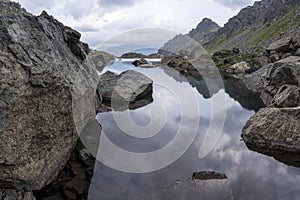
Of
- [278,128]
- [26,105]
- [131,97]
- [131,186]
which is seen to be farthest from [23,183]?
[131,97]

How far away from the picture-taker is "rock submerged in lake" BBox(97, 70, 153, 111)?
35.4 m

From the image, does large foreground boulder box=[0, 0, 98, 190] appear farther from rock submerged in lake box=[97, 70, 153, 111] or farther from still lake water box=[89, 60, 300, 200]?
rock submerged in lake box=[97, 70, 153, 111]

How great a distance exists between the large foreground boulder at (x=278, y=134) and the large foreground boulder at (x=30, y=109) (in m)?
13.1

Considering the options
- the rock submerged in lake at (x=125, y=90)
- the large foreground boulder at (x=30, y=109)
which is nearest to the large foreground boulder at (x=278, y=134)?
the large foreground boulder at (x=30, y=109)

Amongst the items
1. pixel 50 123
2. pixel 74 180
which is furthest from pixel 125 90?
pixel 50 123

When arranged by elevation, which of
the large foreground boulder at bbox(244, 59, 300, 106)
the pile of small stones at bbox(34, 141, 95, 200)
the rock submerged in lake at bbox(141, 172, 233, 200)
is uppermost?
the large foreground boulder at bbox(244, 59, 300, 106)

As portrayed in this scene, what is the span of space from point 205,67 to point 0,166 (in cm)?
9230

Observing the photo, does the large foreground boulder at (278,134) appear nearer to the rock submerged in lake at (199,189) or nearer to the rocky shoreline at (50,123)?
the rocky shoreline at (50,123)

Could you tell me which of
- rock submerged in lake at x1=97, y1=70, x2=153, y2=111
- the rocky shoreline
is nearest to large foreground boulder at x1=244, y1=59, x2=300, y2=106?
the rocky shoreline

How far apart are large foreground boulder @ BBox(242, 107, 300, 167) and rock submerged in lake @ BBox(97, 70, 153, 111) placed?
17191mm

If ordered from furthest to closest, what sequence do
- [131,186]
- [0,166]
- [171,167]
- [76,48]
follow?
[76,48] → [171,167] → [131,186] → [0,166]

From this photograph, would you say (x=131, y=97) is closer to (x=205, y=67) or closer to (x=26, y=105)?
(x=26, y=105)

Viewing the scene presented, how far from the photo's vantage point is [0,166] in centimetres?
1138

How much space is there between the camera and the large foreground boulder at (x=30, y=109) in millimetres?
11594
